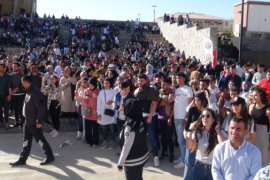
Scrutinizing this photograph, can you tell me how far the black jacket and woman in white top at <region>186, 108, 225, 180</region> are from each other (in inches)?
136

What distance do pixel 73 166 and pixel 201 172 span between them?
3.50 meters

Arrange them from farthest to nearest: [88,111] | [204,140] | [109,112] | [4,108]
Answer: [4,108] < [88,111] < [109,112] < [204,140]

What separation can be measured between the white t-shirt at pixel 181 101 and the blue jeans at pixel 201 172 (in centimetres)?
268

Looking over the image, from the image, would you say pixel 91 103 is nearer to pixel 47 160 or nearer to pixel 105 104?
pixel 105 104

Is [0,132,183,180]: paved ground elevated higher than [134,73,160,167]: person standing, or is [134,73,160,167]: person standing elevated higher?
[134,73,160,167]: person standing

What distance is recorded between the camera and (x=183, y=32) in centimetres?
2823

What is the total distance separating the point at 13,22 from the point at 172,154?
28152 mm

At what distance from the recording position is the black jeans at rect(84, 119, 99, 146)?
895cm

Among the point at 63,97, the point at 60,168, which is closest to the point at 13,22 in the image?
the point at 63,97

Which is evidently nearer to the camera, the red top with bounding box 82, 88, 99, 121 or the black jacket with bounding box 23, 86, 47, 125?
the black jacket with bounding box 23, 86, 47, 125

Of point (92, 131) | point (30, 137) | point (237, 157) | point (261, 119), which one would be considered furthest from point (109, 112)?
point (237, 157)

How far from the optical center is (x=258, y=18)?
33.9 meters

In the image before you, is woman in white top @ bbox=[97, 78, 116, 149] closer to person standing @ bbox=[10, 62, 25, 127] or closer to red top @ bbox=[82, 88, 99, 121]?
red top @ bbox=[82, 88, 99, 121]

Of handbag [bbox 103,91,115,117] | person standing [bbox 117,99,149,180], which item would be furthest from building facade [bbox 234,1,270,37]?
person standing [bbox 117,99,149,180]
